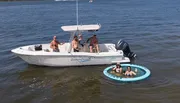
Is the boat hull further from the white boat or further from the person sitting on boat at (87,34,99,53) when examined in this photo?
the person sitting on boat at (87,34,99,53)

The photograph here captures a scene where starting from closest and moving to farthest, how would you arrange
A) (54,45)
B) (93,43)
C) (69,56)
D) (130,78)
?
(130,78) < (69,56) < (54,45) < (93,43)

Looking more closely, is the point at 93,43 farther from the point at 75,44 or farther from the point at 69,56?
the point at 69,56

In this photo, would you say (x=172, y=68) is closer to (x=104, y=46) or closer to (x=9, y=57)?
(x=104, y=46)

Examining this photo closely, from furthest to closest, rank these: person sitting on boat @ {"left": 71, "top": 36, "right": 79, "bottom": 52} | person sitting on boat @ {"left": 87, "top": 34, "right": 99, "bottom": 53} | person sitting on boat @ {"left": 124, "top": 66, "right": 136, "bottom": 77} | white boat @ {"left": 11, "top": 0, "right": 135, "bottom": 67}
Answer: person sitting on boat @ {"left": 87, "top": 34, "right": 99, "bottom": 53} → person sitting on boat @ {"left": 71, "top": 36, "right": 79, "bottom": 52} → white boat @ {"left": 11, "top": 0, "right": 135, "bottom": 67} → person sitting on boat @ {"left": 124, "top": 66, "right": 136, "bottom": 77}

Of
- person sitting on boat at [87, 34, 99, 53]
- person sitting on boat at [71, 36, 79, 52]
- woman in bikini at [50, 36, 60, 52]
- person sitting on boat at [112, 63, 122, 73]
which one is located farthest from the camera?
person sitting on boat at [87, 34, 99, 53]

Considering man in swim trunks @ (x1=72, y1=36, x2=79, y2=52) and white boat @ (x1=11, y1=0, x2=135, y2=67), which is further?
man in swim trunks @ (x1=72, y1=36, x2=79, y2=52)

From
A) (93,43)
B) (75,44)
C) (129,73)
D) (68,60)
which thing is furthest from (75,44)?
(129,73)

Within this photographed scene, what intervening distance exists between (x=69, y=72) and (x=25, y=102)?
4311 millimetres

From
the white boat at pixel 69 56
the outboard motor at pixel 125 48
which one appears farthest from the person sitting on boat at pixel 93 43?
the outboard motor at pixel 125 48

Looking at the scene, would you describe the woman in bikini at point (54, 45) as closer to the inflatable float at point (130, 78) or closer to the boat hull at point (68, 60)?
the boat hull at point (68, 60)

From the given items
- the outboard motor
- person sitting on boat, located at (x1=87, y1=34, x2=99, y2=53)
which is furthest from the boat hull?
the outboard motor

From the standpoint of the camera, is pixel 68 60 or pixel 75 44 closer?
pixel 68 60

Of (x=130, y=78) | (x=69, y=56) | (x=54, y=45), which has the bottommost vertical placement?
(x=130, y=78)

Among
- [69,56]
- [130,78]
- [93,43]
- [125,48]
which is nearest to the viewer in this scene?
[130,78]
